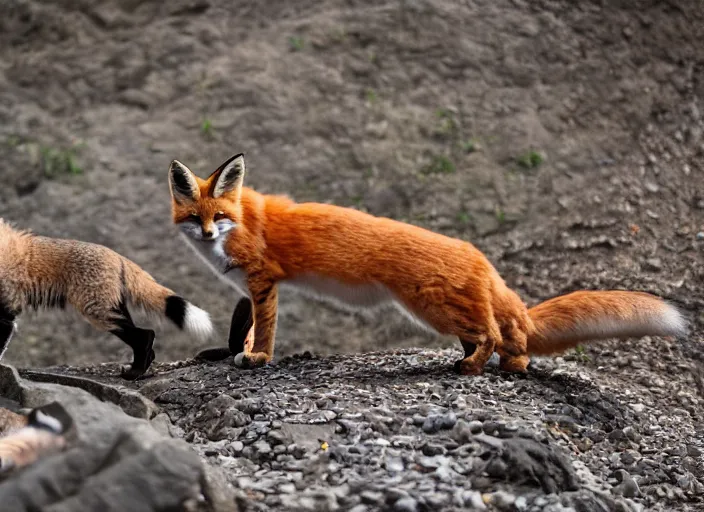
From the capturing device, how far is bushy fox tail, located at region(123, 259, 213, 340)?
16.3ft

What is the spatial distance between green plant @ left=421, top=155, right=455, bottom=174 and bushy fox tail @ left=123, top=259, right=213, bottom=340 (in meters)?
4.01

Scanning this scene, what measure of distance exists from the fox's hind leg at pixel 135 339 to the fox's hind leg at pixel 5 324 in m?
0.67

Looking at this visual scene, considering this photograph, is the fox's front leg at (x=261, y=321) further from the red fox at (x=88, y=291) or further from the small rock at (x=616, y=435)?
the small rock at (x=616, y=435)

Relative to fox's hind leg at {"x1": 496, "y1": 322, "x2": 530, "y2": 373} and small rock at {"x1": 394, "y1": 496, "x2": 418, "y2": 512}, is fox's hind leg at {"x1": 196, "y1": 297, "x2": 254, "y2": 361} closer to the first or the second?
fox's hind leg at {"x1": 496, "y1": 322, "x2": 530, "y2": 373}

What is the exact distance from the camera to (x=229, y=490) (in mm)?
3176

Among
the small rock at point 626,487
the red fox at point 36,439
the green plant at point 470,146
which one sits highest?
the green plant at point 470,146

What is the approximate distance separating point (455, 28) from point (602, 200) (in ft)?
9.00

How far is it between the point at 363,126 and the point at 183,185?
14.4ft

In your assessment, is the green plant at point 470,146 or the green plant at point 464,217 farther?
the green plant at point 470,146

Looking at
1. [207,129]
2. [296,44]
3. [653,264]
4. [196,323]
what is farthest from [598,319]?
[296,44]

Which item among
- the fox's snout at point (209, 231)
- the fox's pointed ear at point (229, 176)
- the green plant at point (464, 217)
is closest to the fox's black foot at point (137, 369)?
the fox's snout at point (209, 231)

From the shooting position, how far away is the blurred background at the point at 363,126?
25.5 feet

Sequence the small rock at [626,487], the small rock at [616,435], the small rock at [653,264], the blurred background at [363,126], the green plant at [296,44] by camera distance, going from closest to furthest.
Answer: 1. the small rock at [626,487]
2. the small rock at [616,435]
3. the small rock at [653,264]
4. the blurred background at [363,126]
5. the green plant at [296,44]

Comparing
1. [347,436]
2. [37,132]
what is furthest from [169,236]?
[347,436]
